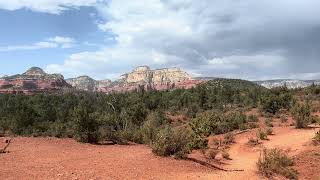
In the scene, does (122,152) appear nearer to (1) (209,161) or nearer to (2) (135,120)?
(1) (209,161)

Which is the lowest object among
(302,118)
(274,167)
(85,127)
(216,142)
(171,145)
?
(216,142)

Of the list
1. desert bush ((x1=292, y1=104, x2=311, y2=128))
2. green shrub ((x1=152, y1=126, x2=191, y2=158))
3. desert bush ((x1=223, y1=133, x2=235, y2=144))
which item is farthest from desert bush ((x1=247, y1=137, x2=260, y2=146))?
green shrub ((x1=152, y1=126, x2=191, y2=158))

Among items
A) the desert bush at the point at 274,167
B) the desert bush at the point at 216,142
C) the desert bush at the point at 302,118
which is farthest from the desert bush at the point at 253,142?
the desert bush at the point at 274,167

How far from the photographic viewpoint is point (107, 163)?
18703 millimetres

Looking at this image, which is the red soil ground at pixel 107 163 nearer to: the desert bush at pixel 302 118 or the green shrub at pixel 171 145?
the green shrub at pixel 171 145

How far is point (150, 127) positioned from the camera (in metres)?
28.6

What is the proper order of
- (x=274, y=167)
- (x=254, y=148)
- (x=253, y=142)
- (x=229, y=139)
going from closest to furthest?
(x=274, y=167) → (x=254, y=148) → (x=253, y=142) → (x=229, y=139)

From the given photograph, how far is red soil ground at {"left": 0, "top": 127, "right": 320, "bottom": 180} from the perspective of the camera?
16.2 meters

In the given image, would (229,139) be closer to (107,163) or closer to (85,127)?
(85,127)

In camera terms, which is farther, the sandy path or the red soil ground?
the sandy path

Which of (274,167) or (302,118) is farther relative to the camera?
(302,118)

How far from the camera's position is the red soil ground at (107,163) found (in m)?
16.2

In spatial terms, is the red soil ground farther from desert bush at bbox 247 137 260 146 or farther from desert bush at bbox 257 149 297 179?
desert bush at bbox 247 137 260 146

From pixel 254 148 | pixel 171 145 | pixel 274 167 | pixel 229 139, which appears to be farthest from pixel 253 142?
pixel 274 167
